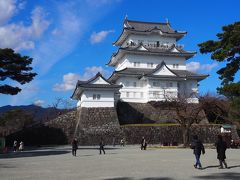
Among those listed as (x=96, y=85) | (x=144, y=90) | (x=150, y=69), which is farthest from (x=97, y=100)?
(x=150, y=69)

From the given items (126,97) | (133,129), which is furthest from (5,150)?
(126,97)

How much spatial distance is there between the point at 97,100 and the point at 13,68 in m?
15.3

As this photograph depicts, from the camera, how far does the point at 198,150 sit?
1384 cm

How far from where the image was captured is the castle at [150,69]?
153 feet

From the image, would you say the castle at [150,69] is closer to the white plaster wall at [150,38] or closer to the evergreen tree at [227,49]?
the white plaster wall at [150,38]

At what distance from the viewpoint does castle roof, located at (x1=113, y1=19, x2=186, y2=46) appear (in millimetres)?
51969

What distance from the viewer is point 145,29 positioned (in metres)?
53.7

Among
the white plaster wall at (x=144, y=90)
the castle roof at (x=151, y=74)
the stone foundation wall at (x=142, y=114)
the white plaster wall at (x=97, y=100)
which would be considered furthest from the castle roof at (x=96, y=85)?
the white plaster wall at (x=144, y=90)

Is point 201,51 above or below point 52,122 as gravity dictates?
above

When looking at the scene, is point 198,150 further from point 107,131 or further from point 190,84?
point 190,84

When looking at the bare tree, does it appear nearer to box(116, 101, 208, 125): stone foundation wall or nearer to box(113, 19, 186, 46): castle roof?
box(116, 101, 208, 125): stone foundation wall

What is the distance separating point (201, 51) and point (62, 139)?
22.5m

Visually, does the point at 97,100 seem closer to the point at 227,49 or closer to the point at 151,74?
the point at 151,74

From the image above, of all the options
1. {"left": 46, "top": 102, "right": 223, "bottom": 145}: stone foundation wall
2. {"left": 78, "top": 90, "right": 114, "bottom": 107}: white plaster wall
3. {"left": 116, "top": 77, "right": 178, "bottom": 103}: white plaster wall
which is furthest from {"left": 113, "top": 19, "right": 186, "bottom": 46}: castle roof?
{"left": 46, "top": 102, "right": 223, "bottom": 145}: stone foundation wall
